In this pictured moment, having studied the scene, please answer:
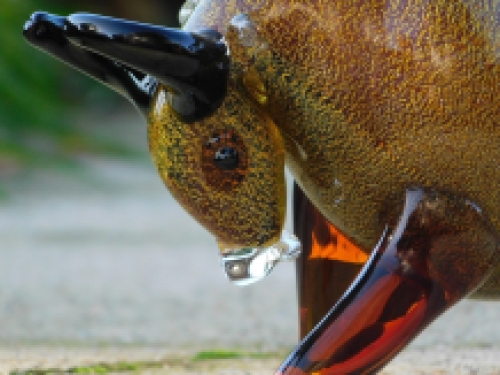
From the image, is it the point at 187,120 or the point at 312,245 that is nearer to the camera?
the point at 187,120

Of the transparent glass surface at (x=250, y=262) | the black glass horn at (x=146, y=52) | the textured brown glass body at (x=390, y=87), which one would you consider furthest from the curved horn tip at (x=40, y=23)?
the transparent glass surface at (x=250, y=262)

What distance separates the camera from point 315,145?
982 millimetres

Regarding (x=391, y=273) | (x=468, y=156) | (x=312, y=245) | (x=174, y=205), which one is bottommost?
(x=174, y=205)

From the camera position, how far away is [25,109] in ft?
18.2

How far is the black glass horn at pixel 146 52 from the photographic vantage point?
90cm

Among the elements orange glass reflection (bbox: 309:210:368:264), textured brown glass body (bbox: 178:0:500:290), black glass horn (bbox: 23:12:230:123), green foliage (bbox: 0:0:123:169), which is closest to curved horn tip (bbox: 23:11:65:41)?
black glass horn (bbox: 23:12:230:123)

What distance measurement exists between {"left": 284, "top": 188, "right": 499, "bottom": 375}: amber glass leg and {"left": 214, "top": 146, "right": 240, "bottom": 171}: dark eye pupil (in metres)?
0.19

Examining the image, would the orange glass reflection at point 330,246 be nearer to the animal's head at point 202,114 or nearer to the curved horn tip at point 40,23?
the animal's head at point 202,114

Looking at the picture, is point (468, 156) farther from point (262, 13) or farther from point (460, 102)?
point (262, 13)

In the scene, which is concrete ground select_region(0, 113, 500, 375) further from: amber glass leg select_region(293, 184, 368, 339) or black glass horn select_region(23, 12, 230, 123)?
black glass horn select_region(23, 12, 230, 123)

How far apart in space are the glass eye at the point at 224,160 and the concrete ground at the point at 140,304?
23.6 inches

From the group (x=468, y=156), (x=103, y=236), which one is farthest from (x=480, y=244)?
(x=103, y=236)

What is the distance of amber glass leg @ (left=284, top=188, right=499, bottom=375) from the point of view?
933 mm

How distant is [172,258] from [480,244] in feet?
8.45
